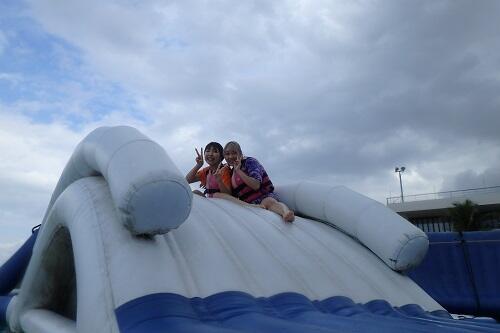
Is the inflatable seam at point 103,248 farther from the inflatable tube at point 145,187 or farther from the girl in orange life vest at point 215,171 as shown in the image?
the girl in orange life vest at point 215,171

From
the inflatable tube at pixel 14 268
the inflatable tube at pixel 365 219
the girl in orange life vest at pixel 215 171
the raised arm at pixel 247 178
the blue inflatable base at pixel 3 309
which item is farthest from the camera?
the inflatable tube at pixel 14 268

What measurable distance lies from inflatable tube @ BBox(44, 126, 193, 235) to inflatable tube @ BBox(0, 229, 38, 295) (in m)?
3.24

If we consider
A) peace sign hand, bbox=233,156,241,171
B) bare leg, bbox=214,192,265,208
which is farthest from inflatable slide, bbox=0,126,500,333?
peace sign hand, bbox=233,156,241,171

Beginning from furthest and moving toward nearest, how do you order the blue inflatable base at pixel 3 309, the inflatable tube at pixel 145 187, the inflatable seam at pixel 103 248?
the blue inflatable base at pixel 3 309 → the inflatable tube at pixel 145 187 → the inflatable seam at pixel 103 248

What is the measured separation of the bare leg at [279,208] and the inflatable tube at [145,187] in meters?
1.49

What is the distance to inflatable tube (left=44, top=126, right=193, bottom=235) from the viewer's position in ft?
6.62

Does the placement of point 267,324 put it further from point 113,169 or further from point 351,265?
point 351,265

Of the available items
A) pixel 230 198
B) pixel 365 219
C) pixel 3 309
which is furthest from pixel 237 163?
pixel 3 309

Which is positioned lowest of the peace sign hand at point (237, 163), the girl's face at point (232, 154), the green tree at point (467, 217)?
the peace sign hand at point (237, 163)

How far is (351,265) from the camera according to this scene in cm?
319

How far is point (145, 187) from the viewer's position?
2008 millimetres

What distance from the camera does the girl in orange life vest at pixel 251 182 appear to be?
12.2ft

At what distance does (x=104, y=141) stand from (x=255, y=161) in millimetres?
1666

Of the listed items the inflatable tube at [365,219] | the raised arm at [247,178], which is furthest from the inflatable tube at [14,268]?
the inflatable tube at [365,219]
